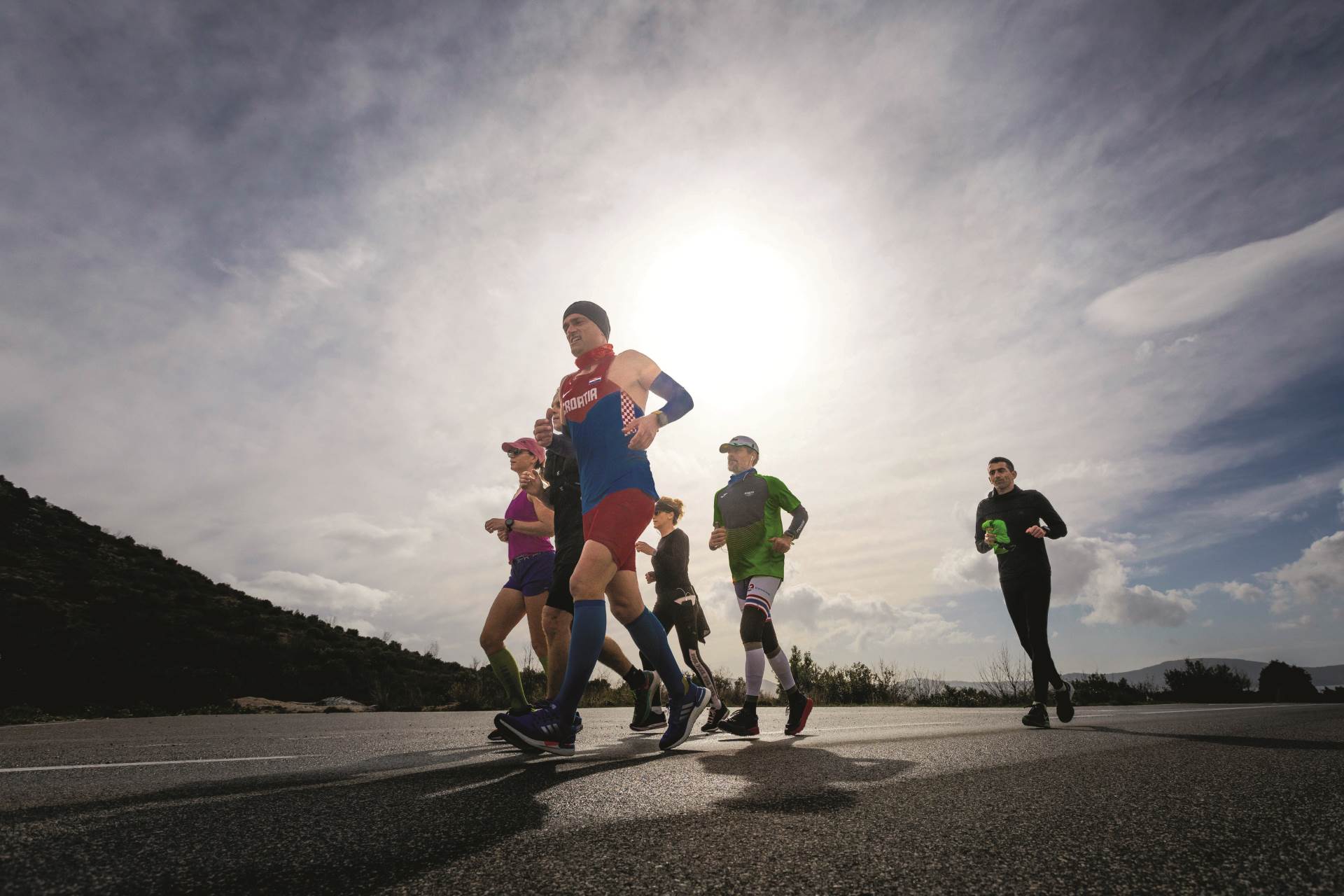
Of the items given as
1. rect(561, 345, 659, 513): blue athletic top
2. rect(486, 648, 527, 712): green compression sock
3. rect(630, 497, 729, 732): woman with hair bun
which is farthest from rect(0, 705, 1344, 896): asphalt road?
rect(630, 497, 729, 732): woman with hair bun

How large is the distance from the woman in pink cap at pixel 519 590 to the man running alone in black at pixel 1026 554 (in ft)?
13.4

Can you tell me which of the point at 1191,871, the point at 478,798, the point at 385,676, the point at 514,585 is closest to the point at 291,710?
the point at 514,585

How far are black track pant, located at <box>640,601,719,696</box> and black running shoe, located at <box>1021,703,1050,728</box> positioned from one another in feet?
9.19

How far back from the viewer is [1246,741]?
369cm

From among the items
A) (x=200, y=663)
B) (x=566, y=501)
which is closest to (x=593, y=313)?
(x=566, y=501)

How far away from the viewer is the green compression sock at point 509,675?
5.33 meters

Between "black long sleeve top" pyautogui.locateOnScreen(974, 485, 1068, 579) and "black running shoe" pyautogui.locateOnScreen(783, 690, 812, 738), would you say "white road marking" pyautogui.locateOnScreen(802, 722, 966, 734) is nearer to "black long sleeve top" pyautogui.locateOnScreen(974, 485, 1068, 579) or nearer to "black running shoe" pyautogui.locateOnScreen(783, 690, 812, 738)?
"black running shoe" pyautogui.locateOnScreen(783, 690, 812, 738)

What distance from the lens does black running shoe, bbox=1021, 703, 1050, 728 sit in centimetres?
527

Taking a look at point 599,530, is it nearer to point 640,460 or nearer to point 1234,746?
point 640,460

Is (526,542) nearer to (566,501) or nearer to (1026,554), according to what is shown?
(566,501)

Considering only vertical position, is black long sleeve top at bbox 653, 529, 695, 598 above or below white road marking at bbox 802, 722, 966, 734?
above

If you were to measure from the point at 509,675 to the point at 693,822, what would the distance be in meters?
4.04

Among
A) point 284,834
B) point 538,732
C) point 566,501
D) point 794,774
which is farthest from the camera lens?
point 566,501

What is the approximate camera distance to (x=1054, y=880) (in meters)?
1.19
